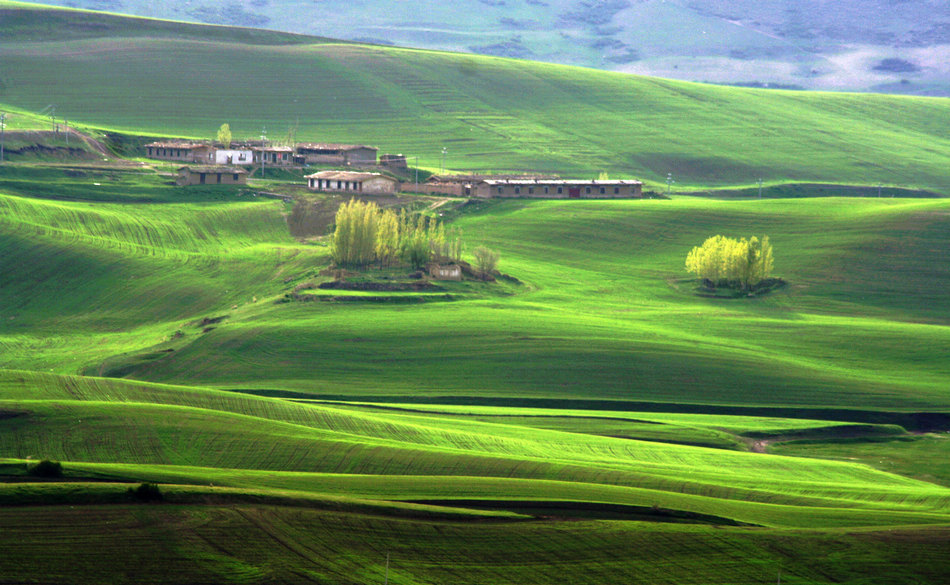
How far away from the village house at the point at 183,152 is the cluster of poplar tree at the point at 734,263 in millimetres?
63463

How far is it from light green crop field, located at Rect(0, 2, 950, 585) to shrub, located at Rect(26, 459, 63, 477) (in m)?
0.44

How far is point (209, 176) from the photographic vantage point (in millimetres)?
129125

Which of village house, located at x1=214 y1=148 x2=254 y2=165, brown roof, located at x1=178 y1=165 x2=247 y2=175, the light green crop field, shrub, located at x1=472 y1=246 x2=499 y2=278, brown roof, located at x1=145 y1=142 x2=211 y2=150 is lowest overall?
the light green crop field

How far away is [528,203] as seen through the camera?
13625 cm

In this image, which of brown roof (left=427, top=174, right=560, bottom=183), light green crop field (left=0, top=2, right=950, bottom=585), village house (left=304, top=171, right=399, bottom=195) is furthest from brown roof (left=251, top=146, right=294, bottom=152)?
brown roof (left=427, top=174, right=560, bottom=183)

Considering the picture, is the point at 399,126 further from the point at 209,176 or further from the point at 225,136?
the point at 209,176

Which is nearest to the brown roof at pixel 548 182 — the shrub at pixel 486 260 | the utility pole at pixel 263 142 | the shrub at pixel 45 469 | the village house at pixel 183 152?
the utility pole at pixel 263 142

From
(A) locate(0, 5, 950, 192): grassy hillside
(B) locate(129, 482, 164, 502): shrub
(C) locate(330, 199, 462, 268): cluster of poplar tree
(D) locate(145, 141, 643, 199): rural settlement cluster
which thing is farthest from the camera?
(A) locate(0, 5, 950, 192): grassy hillside

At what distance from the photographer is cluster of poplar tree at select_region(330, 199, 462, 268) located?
101 m

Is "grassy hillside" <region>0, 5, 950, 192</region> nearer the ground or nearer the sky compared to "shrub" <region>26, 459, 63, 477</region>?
nearer the sky

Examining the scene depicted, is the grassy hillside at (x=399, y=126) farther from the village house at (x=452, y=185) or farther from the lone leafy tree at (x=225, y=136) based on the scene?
the village house at (x=452, y=185)

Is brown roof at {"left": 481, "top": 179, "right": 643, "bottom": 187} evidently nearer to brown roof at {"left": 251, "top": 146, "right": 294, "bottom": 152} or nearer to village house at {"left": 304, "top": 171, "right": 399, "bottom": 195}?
village house at {"left": 304, "top": 171, "right": 399, "bottom": 195}

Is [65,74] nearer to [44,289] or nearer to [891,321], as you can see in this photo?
[44,289]

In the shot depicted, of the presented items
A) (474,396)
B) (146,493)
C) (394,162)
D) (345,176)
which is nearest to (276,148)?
(394,162)
